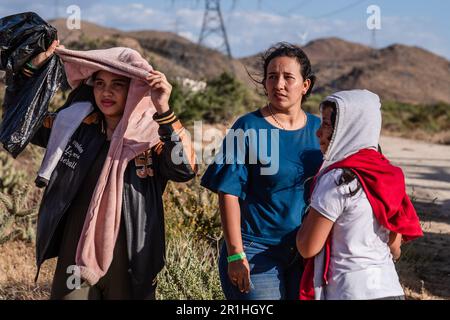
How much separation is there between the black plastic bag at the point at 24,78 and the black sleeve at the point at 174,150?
2.11ft

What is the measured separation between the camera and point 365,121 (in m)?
3.47

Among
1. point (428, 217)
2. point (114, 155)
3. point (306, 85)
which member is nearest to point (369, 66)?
point (428, 217)

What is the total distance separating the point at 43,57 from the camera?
13.4ft

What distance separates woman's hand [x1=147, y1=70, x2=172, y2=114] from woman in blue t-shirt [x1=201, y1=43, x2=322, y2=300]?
367 millimetres

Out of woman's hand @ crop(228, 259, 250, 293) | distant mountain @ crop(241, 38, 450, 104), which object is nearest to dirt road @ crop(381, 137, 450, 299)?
woman's hand @ crop(228, 259, 250, 293)

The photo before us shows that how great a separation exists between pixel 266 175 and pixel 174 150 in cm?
44

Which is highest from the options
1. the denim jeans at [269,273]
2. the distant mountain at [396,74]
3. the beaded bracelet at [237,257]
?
the distant mountain at [396,74]

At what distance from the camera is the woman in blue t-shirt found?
151 inches

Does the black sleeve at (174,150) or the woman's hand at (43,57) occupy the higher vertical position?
the woman's hand at (43,57)

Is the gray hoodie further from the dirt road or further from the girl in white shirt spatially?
the dirt road

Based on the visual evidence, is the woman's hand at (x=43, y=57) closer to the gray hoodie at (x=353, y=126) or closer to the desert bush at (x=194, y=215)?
the gray hoodie at (x=353, y=126)

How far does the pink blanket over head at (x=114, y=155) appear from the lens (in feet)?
12.3

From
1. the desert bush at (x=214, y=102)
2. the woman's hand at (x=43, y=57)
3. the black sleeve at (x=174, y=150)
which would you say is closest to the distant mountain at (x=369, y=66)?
the desert bush at (x=214, y=102)

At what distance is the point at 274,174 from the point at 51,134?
106 centimetres
